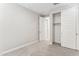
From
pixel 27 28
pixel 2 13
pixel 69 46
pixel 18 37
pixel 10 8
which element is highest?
pixel 10 8

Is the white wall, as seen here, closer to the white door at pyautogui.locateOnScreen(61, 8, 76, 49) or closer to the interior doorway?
the interior doorway

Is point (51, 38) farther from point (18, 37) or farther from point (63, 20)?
point (18, 37)

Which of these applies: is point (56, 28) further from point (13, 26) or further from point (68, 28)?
Result: point (13, 26)

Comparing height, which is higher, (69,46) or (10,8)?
(10,8)

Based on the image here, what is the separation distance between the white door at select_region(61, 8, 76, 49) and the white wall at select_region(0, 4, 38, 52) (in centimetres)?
210

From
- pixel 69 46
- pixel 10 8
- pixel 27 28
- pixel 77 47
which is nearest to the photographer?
pixel 10 8

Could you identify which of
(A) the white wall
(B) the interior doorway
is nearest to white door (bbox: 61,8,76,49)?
(B) the interior doorway

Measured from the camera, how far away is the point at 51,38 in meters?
5.16

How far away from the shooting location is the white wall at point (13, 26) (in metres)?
2.98

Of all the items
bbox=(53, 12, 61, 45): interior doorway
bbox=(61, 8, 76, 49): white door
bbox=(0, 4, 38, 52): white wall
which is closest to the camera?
bbox=(0, 4, 38, 52): white wall

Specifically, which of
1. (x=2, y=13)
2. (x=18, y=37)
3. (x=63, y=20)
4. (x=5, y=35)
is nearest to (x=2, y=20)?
(x=2, y=13)

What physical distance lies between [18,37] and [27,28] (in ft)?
3.17

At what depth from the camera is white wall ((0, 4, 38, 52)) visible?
2979 millimetres

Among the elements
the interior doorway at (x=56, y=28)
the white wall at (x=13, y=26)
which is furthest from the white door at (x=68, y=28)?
the white wall at (x=13, y=26)
